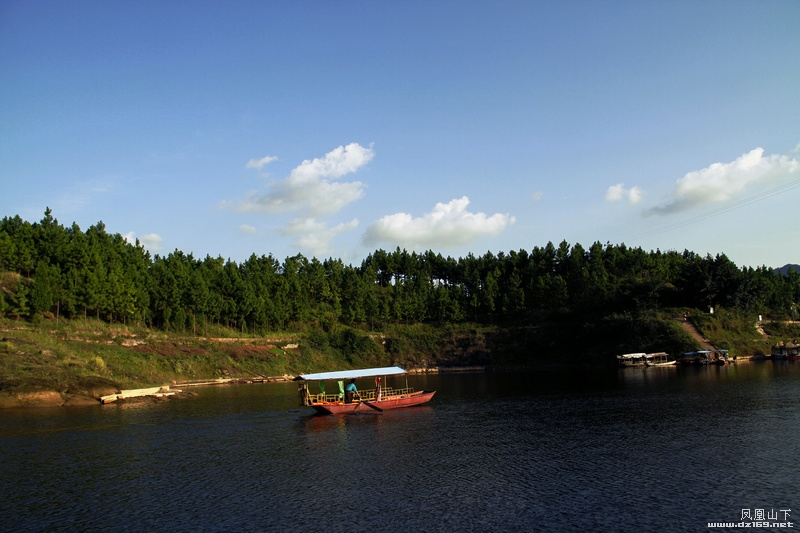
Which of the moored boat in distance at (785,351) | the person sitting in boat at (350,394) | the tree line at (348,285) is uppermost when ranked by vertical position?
the tree line at (348,285)

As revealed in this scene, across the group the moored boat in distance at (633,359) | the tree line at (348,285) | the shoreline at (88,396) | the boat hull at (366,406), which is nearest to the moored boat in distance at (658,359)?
the moored boat in distance at (633,359)

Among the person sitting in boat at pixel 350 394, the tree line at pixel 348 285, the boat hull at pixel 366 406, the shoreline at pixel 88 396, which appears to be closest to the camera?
the boat hull at pixel 366 406

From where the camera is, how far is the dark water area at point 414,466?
81.0ft

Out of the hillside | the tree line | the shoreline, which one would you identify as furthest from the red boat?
the tree line

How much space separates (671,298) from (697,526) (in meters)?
117

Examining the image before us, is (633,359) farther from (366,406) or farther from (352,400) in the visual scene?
(352,400)

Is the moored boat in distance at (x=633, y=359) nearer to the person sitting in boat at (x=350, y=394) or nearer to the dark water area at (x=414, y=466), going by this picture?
the dark water area at (x=414, y=466)

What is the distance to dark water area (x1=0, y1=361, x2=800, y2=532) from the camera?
81.0ft

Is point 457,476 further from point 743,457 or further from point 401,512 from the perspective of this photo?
point 743,457

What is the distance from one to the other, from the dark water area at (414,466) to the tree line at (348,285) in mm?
46241

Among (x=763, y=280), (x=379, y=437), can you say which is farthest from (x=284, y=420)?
(x=763, y=280)

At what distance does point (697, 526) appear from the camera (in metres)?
22.0

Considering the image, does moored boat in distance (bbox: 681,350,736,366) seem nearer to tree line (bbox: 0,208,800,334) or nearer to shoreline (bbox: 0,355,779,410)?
tree line (bbox: 0,208,800,334)

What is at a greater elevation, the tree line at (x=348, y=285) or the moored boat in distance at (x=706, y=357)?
the tree line at (x=348, y=285)
